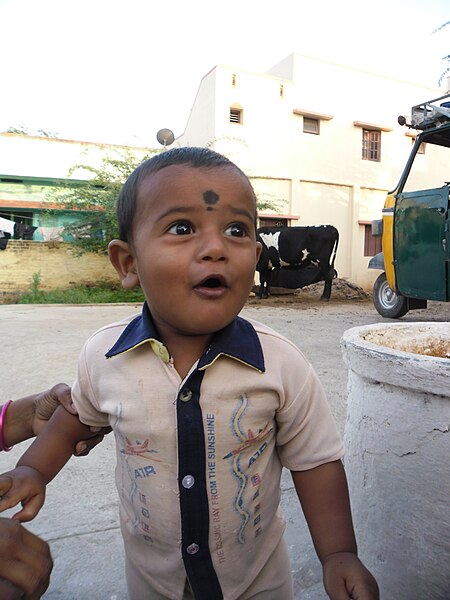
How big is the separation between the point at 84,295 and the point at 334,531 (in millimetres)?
11126

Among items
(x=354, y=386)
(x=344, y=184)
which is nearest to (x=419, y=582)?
(x=354, y=386)

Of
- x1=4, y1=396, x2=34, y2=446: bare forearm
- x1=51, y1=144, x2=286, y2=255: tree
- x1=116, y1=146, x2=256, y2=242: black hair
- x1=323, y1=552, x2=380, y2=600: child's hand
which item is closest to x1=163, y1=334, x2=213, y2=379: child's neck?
x1=116, y1=146, x2=256, y2=242: black hair

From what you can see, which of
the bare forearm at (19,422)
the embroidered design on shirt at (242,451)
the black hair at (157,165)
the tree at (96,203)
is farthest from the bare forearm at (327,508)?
the tree at (96,203)

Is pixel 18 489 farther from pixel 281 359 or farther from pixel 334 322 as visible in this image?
pixel 334 322

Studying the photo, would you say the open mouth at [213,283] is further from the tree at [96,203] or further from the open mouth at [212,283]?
the tree at [96,203]

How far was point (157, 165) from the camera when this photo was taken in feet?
3.21

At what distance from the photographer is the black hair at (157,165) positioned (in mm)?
973

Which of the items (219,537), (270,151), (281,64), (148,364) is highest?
(281,64)

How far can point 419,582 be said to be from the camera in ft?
4.01

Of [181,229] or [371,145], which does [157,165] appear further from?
[371,145]

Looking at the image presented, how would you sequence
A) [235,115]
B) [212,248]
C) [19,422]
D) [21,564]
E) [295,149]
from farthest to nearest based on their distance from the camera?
[295,149] < [235,115] < [19,422] < [212,248] < [21,564]

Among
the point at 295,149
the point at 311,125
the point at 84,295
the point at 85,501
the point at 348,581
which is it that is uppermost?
the point at 311,125

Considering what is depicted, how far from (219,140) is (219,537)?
1248 centimetres

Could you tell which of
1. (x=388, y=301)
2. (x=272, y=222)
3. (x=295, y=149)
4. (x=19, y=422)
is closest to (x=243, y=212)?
(x=19, y=422)
